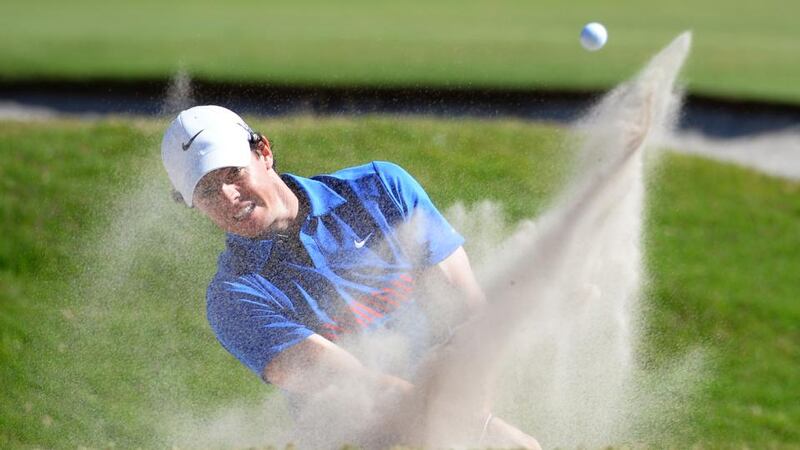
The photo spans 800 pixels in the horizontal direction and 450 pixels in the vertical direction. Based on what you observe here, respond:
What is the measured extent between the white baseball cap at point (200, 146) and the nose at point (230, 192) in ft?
0.24

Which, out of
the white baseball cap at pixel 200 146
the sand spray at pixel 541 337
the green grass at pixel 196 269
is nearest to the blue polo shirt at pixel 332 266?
the sand spray at pixel 541 337

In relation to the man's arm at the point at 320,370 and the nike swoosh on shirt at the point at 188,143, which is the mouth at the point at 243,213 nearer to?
the nike swoosh on shirt at the point at 188,143

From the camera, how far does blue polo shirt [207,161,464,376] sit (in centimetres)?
441

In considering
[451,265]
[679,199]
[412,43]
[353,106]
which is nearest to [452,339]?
[451,265]

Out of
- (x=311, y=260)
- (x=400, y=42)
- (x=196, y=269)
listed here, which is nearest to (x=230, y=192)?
(x=311, y=260)

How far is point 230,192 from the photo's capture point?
431 cm

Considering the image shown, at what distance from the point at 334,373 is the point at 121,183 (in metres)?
4.14

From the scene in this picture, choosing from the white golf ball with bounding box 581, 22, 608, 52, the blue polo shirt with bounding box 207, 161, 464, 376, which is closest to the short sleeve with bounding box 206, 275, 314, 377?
the blue polo shirt with bounding box 207, 161, 464, 376

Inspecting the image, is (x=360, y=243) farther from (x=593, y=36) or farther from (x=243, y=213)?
(x=593, y=36)

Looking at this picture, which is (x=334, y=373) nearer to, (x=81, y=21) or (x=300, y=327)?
(x=300, y=327)

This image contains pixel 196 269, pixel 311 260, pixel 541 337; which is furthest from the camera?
pixel 196 269

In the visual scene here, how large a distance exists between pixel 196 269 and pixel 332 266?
57.6 inches

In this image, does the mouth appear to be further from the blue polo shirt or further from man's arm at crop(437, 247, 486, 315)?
man's arm at crop(437, 247, 486, 315)

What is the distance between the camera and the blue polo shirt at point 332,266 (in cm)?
441
